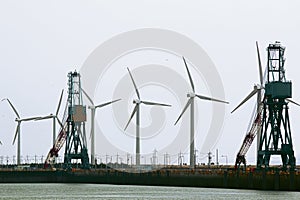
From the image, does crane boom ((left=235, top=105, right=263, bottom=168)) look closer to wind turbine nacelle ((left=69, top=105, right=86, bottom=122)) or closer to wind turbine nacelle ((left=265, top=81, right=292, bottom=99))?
wind turbine nacelle ((left=265, top=81, right=292, bottom=99))

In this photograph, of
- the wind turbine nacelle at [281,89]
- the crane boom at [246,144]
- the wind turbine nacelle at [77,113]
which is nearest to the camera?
the wind turbine nacelle at [281,89]

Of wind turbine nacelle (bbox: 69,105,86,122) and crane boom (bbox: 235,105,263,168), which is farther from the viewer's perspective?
wind turbine nacelle (bbox: 69,105,86,122)

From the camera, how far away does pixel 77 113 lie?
190750 mm

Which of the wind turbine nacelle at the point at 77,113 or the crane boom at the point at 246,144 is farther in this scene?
the wind turbine nacelle at the point at 77,113

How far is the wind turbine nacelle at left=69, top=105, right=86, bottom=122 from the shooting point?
190 metres

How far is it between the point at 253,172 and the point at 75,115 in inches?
2523

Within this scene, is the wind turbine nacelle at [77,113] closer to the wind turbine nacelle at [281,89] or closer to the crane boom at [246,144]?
the crane boom at [246,144]

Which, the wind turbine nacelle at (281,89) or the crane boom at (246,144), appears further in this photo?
the crane boom at (246,144)

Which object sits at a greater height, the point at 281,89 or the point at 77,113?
the point at 77,113

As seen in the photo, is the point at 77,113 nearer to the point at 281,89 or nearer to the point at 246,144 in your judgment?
the point at 246,144

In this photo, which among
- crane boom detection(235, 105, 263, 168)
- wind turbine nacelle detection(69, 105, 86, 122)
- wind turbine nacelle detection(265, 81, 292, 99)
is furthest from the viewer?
wind turbine nacelle detection(69, 105, 86, 122)

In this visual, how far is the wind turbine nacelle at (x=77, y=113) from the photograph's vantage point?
624 ft

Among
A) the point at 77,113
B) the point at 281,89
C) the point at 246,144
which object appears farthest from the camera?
the point at 77,113

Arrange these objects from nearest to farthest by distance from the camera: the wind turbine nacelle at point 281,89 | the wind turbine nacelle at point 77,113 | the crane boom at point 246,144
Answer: the wind turbine nacelle at point 281,89
the crane boom at point 246,144
the wind turbine nacelle at point 77,113
